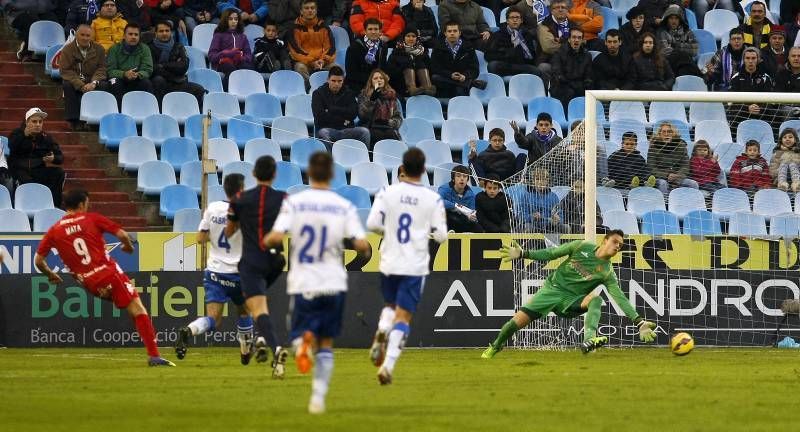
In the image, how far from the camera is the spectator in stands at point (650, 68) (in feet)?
88.8

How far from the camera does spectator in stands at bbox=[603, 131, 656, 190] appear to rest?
22.9 m

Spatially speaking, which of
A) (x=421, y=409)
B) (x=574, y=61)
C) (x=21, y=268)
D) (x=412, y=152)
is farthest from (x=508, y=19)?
(x=421, y=409)

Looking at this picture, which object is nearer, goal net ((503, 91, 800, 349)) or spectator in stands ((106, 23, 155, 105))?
goal net ((503, 91, 800, 349))

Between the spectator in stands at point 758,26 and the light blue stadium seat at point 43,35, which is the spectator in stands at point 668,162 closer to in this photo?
the spectator in stands at point 758,26

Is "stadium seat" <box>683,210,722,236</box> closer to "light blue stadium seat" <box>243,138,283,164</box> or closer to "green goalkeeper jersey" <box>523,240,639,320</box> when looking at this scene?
"green goalkeeper jersey" <box>523,240,639,320</box>

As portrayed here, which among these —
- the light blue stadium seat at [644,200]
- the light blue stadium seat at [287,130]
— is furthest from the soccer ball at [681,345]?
the light blue stadium seat at [287,130]

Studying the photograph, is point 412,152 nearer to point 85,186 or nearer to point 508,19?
point 85,186

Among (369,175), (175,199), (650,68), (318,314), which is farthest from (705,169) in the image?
(318,314)

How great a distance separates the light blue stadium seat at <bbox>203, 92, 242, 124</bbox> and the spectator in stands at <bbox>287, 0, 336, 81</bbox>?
1415mm

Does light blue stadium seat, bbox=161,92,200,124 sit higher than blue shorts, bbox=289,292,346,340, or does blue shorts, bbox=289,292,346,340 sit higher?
light blue stadium seat, bbox=161,92,200,124

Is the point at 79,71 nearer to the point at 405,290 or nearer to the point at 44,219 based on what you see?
the point at 44,219

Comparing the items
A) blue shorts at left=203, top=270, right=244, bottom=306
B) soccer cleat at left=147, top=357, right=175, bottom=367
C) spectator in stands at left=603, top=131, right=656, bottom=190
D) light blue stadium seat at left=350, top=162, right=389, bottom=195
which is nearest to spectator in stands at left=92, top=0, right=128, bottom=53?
light blue stadium seat at left=350, top=162, right=389, bottom=195

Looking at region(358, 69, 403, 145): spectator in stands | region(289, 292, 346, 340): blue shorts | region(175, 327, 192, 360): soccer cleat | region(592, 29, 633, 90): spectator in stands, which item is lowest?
region(175, 327, 192, 360): soccer cleat

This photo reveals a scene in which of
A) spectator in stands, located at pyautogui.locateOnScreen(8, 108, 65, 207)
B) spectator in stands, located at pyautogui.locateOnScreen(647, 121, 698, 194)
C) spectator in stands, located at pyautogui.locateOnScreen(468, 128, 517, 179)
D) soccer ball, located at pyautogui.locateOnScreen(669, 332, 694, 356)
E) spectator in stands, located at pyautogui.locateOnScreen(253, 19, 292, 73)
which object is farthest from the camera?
spectator in stands, located at pyautogui.locateOnScreen(253, 19, 292, 73)
